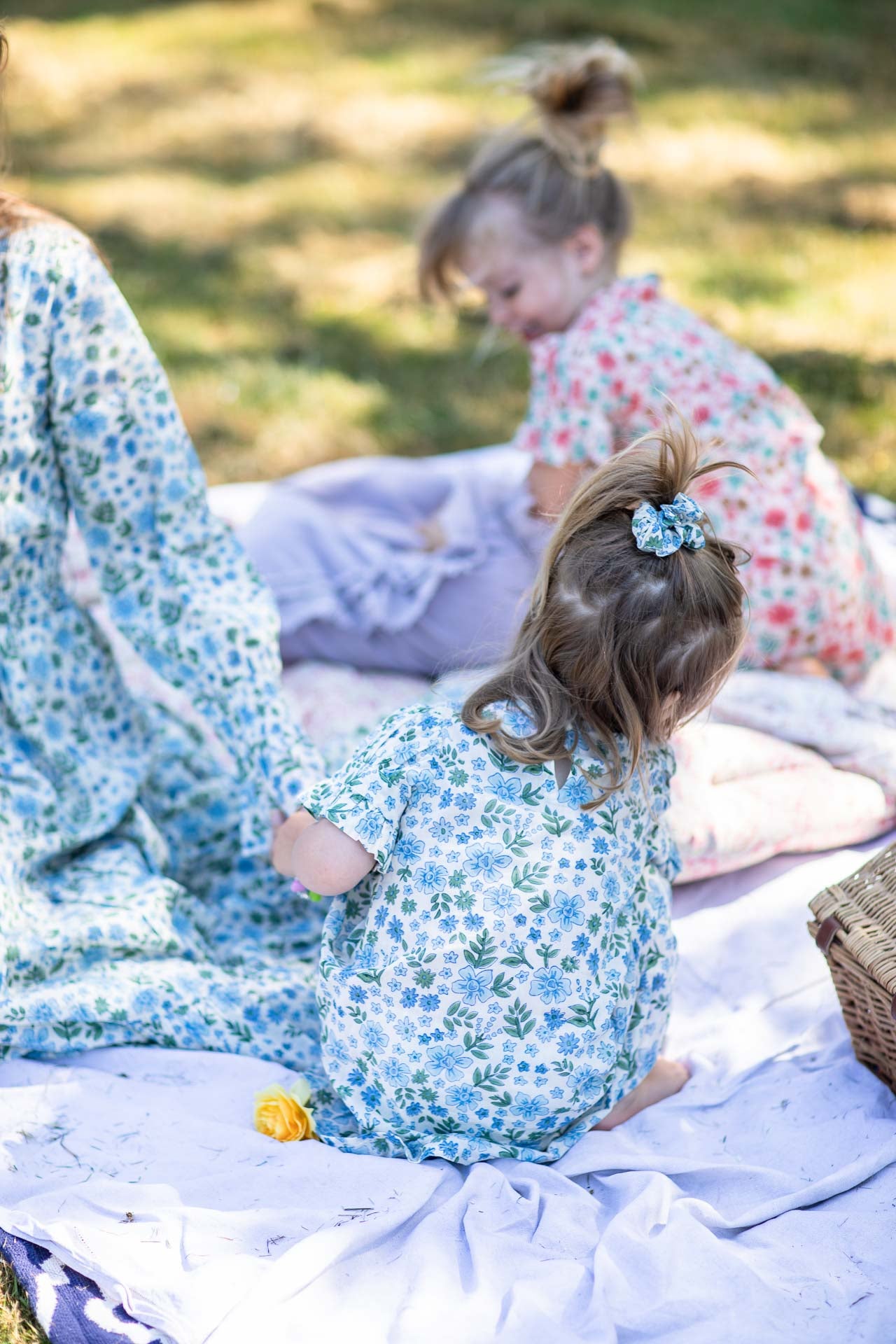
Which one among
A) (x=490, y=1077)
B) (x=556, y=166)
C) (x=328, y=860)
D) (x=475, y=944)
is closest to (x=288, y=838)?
(x=328, y=860)

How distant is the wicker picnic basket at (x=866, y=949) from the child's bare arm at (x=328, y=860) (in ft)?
2.24

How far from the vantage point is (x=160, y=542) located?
206 centimetres

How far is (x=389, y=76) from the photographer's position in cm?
695

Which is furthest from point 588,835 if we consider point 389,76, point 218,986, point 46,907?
point 389,76

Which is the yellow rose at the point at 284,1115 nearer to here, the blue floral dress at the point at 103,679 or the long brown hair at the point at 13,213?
the blue floral dress at the point at 103,679

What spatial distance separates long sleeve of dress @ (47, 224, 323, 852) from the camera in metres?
1.96

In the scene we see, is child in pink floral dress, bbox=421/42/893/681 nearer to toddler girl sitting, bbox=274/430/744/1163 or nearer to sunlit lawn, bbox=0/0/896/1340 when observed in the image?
toddler girl sitting, bbox=274/430/744/1163

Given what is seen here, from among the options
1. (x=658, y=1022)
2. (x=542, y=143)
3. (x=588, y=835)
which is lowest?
(x=658, y=1022)

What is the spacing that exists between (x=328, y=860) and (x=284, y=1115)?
0.37 m

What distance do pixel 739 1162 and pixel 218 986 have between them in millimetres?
775

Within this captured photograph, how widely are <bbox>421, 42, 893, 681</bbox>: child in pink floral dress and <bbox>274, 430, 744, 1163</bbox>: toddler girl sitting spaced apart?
0.81 meters

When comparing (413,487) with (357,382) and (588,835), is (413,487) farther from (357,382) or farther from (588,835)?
(588,835)

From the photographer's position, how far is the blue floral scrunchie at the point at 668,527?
5.49 ft

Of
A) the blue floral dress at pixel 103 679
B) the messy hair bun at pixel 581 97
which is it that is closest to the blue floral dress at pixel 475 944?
the blue floral dress at pixel 103 679
